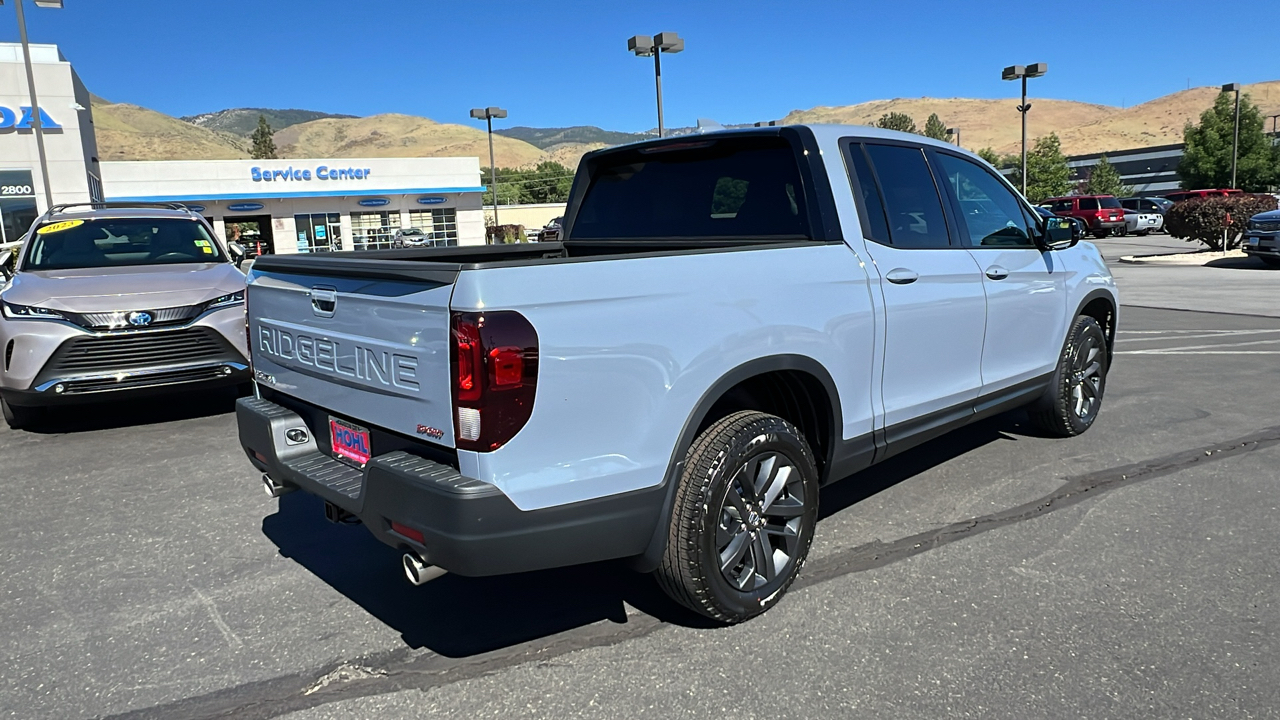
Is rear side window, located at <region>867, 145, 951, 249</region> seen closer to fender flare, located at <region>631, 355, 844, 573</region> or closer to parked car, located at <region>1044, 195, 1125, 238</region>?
fender flare, located at <region>631, 355, 844, 573</region>

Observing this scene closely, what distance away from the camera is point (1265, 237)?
18000 millimetres

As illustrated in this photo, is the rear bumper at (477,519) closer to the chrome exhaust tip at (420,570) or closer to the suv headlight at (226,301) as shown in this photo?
the chrome exhaust tip at (420,570)

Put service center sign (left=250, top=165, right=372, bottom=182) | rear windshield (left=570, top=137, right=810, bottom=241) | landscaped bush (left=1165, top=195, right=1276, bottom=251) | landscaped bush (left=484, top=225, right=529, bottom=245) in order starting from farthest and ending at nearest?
landscaped bush (left=484, top=225, right=529, bottom=245) → service center sign (left=250, top=165, right=372, bottom=182) → landscaped bush (left=1165, top=195, right=1276, bottom=251) → rear windshield (left=570, top=137, right=810, bottom=241)

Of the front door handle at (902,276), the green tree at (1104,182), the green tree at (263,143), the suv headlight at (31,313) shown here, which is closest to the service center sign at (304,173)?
the suv headlight at (31,313)

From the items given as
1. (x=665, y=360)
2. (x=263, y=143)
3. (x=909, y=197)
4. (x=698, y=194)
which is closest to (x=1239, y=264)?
(x=909, y=197)

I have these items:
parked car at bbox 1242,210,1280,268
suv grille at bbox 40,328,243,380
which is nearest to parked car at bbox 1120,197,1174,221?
parked car at bbox 1242,210,1280,268

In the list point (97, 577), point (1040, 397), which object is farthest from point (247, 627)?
point (1040, 397)

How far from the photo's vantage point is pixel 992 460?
538cm

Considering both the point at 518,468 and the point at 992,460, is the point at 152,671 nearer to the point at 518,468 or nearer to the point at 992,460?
the point at 518,468

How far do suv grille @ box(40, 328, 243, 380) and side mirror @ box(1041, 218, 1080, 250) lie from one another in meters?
5.44

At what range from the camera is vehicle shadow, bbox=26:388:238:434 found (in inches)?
271

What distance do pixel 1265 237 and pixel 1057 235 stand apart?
646 inches

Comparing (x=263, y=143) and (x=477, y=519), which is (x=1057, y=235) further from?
(x=263, y=143)

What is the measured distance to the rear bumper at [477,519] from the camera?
8.52 feet
